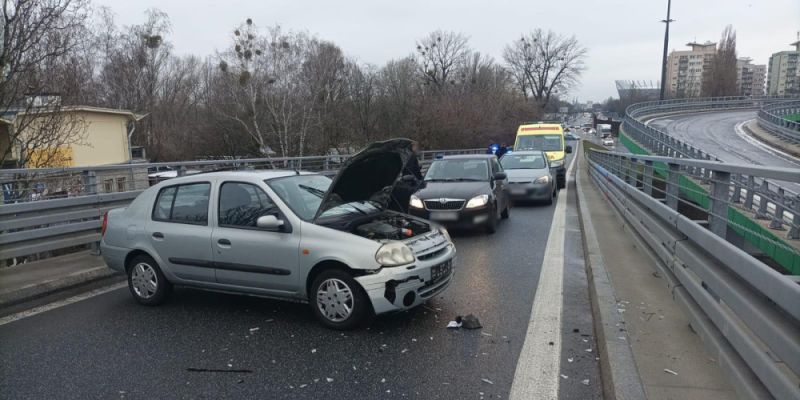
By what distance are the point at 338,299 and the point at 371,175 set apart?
150 cm

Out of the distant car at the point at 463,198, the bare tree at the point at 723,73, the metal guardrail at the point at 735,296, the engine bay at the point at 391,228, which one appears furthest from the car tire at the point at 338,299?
the bare tree at the point at 723,73

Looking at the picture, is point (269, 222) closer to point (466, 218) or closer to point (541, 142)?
point (466, 218)

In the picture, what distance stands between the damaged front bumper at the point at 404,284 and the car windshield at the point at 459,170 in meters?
6.31

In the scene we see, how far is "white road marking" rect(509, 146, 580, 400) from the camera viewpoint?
366 cm

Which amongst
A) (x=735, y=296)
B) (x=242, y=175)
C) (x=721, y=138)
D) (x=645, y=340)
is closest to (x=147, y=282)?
(x=242, y=175)

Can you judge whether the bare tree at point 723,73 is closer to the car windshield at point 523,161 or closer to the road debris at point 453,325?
the car windshield at point 523,161

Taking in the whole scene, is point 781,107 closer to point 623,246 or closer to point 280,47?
point 280,47

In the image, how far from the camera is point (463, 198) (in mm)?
9961

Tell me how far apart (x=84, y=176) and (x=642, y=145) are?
30779 mm

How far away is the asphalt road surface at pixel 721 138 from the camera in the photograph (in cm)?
2678

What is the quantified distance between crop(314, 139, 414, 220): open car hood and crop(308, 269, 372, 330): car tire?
650 mm

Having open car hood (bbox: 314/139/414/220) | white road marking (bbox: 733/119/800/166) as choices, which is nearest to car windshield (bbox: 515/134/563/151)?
white road marking (bbox: 733/119/800/166)

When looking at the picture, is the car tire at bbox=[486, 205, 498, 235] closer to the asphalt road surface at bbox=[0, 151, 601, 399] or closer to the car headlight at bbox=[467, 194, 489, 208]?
the car headlight at bbox=[467, 194, 489, 208]

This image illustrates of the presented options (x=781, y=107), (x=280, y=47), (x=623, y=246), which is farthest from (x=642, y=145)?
(x=781, y=107)
